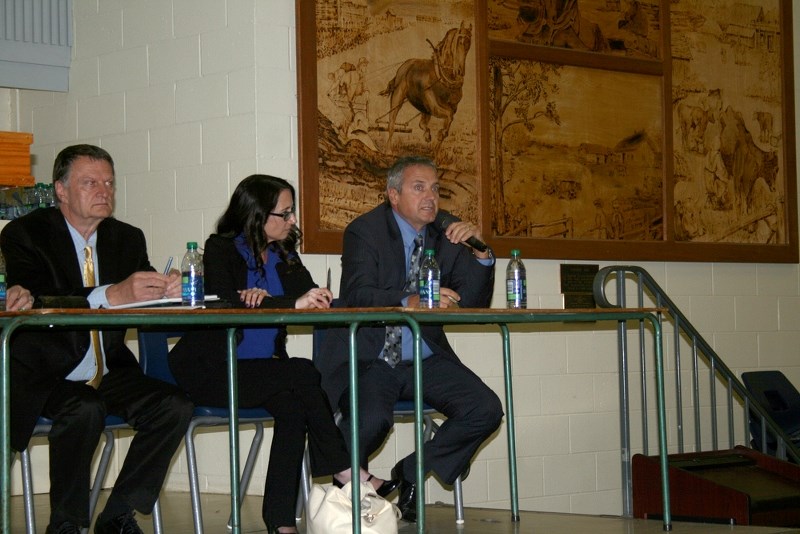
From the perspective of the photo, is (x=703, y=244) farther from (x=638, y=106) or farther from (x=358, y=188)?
(x=358, y=188)

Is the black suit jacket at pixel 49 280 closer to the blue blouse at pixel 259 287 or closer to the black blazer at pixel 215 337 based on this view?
the black blazer at pixel 215 337

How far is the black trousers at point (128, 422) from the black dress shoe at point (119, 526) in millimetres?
39

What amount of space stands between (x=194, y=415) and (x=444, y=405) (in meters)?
0.90

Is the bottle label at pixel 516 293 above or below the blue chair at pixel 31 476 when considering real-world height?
above

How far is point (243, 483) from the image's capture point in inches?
154

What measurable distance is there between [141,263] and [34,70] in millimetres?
2102

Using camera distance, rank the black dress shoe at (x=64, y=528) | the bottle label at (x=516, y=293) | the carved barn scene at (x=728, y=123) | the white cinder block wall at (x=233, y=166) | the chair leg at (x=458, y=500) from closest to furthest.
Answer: the black dress shoe at (x=64, y=528) < the bottle label at (x=516, y=293) < the chair leg at (x=458, y=500) < the white cinder block wall at (x=233, y=166) < the carved barn scene at (x=728, y=123)

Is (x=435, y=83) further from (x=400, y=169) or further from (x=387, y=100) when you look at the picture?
(x=400, y=169)

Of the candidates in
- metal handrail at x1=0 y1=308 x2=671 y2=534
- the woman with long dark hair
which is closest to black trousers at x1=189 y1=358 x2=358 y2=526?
the woman with long dark hair

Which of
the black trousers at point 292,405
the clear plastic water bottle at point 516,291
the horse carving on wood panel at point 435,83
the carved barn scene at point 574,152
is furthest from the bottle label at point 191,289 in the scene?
the carved barn scene at point 574,152

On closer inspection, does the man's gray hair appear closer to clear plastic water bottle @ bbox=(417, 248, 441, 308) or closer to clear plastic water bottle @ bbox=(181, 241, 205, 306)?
clear plastic water bottle @ bbox=(417, 248, 441, 308)

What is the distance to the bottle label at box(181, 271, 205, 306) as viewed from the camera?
3131mm

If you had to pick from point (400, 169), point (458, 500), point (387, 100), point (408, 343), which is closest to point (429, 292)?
point (408, 343)

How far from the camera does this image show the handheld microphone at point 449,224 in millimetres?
4020
